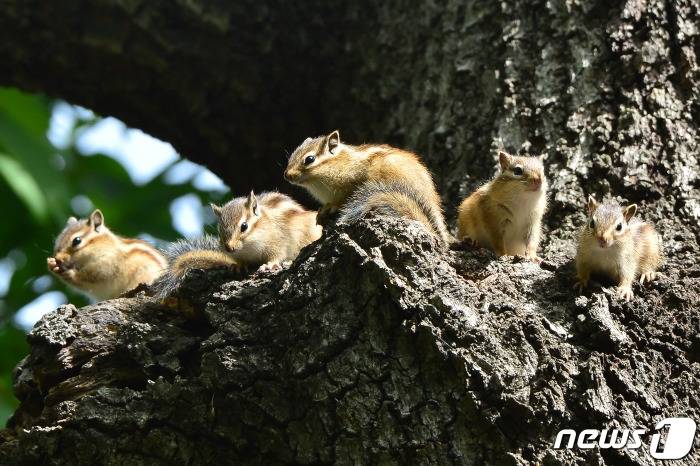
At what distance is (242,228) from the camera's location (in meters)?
6.00

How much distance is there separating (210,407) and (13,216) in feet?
10.7

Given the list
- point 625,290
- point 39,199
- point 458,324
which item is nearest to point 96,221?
point 39,199

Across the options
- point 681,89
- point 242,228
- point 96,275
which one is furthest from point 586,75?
point 96,275

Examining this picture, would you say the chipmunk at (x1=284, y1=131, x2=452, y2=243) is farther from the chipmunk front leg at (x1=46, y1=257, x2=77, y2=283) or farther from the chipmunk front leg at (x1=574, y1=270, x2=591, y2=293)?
the chipmunk front leg at (x1=46, y1=257, x2=77, y2=283)

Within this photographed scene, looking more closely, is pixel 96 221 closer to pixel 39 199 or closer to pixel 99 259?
pixel 99 259

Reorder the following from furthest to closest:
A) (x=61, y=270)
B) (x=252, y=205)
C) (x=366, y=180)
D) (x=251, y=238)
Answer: (x=61, y=270), (x=252, y=205), (x=251, y=238), (x=366, y=180)

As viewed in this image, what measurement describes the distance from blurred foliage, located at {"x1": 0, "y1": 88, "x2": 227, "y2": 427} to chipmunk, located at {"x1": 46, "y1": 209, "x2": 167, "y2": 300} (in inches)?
6.1

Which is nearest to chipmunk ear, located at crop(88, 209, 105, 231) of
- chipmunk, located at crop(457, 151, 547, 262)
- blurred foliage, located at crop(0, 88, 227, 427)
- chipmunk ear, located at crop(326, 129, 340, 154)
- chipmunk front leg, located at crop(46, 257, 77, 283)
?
blurred foliage, located at crop(0, 88, 227, 427)

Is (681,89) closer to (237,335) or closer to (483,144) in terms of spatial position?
(483,144)

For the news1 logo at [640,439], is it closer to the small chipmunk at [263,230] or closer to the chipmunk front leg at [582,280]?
the chipmunk front leg at [582,280]

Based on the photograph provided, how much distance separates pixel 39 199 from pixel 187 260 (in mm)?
1208

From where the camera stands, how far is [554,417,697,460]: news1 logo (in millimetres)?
4156

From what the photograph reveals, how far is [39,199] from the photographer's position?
636 cm

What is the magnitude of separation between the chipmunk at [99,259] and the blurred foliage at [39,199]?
6.1 inches
